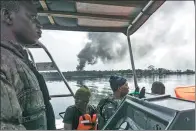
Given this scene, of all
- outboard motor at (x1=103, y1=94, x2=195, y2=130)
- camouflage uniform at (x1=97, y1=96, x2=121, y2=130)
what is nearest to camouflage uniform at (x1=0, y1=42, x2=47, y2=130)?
outboard motor at (x1=103, y1=94, x2=195, y2=130)

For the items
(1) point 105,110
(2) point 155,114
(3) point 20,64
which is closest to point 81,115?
(1) point 105,110

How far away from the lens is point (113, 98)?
332 cm

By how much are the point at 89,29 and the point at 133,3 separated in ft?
3.81

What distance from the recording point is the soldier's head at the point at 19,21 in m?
1.09

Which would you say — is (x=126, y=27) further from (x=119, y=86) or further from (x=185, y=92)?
(x=185, y=92)

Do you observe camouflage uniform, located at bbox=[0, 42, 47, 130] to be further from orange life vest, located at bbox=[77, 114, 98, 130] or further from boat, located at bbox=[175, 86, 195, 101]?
orange life vest, located at bbox=[77, 114, 98, 130]

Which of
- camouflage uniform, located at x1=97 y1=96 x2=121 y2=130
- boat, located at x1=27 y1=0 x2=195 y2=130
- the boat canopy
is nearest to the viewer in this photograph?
boat, located at x1=27 y1=0 x2=195 y2=130

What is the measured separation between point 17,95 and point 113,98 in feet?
7.66

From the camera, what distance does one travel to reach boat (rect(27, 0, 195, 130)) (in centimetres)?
140

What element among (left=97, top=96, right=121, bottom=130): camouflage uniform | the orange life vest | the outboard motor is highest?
the outboard motor

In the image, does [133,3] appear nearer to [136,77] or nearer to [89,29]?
[89,29]

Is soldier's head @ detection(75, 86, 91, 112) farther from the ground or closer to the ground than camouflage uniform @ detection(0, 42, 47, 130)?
closer to the ground

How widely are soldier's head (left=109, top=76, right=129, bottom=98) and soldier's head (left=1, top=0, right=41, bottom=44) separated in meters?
2.38

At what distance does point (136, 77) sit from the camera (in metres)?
3.68
